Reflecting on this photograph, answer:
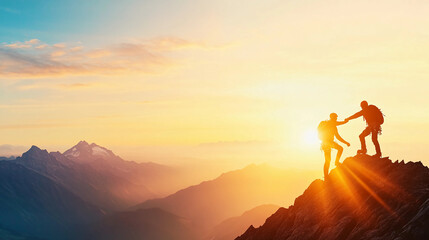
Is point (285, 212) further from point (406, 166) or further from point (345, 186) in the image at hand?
point (406, 166)

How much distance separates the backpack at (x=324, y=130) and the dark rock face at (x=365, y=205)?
310cm

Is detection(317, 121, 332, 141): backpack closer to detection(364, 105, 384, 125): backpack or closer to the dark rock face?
the dark rock face

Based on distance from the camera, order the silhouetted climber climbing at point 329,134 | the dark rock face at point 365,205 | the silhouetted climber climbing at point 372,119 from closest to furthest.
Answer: the dark rock face at point 365,205 → the silhouetted climber climbing at point 372,119 → the silhouetted climber climbing at point 329,134

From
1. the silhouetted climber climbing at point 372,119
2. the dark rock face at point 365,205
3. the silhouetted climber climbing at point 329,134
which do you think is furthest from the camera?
the silhouetted climber climbing at point 329,134

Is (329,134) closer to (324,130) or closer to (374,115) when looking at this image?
(324,130)

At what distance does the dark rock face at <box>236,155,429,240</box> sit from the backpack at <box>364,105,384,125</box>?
3.07 m

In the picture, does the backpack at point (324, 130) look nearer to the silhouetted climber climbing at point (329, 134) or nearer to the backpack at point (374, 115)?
the silhouetted climber climbing at point (329, 134)

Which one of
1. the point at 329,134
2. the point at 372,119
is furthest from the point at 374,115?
the point at 329,134

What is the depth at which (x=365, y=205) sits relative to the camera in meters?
28.8

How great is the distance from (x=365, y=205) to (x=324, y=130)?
8.29 metres

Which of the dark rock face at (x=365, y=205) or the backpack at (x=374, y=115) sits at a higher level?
the backpack at (x=374, y=115)

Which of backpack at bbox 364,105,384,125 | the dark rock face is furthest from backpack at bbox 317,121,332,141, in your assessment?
backpack at bbox 364,105,384,125

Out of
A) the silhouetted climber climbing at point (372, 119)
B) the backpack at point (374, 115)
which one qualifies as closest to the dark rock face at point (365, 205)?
the silhouetted climber climbing at point (372, 119)

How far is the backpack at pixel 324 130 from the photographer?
3506 cm
